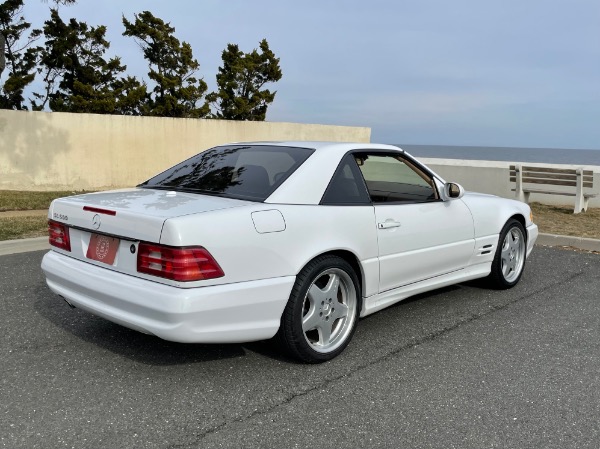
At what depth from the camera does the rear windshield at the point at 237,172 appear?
12.6 feet

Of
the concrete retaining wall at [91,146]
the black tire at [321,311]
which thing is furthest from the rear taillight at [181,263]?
the concrete retaining wall at [91,146]

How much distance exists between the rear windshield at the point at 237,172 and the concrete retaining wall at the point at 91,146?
9.91 metres

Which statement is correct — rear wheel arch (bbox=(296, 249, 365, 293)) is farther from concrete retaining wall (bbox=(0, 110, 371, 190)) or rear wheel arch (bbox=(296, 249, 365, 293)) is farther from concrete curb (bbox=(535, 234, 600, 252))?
concrete retaining wall (bbox=(0, 110, 371, 190))

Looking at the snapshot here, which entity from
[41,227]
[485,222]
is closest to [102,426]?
[485,222]

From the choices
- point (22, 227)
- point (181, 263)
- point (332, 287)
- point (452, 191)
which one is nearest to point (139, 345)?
point (181, 263)

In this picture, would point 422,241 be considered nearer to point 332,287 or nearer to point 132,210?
point 332,287

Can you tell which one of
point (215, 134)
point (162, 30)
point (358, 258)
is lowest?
point (358, 258)

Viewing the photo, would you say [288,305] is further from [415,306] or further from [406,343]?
[415,306]

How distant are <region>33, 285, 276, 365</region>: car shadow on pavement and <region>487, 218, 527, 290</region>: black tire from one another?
259cm

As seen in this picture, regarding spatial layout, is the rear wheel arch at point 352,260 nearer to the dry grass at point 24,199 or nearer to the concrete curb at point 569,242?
the concrete curb at point 569,242

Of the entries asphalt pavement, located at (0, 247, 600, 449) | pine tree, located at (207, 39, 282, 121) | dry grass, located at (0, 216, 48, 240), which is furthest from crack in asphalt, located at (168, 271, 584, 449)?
pine tree, located at (207, 39, 282, 121)

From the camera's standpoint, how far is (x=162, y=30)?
67.4 feet

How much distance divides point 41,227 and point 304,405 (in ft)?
21.0

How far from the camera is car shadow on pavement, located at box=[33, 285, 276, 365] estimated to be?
3.79 meters
